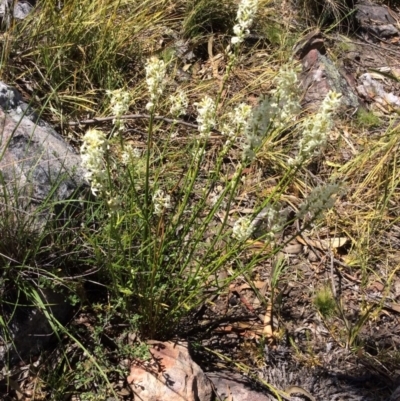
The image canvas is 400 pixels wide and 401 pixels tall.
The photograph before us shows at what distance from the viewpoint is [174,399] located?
212 cm

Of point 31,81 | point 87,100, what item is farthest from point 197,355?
point 31,81

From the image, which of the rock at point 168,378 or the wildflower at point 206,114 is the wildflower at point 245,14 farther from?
the rock at point 168,378

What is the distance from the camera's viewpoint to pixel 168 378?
2.16 m

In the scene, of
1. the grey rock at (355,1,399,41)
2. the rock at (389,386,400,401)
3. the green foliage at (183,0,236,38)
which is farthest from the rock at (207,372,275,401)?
the grey rock at (355,1,399,41)

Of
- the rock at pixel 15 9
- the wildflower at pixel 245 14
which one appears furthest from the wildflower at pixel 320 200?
the rock at pixel 15 9

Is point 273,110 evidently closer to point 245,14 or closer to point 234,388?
point 245,14

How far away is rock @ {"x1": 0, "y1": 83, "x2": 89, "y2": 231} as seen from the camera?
2.29 metres

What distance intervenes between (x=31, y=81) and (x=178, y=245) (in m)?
1.66

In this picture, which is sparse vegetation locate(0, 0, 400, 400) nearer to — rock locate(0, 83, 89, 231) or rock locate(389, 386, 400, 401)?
rock locate(0, 83, 89, 231)

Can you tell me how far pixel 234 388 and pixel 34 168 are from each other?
4.15 feet

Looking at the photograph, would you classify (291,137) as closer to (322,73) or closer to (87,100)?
(322,73)

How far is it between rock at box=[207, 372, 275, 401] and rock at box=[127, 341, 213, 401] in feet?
0.25

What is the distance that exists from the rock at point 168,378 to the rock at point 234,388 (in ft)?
0.25

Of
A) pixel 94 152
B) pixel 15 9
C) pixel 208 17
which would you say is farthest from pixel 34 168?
pixel 208 17
